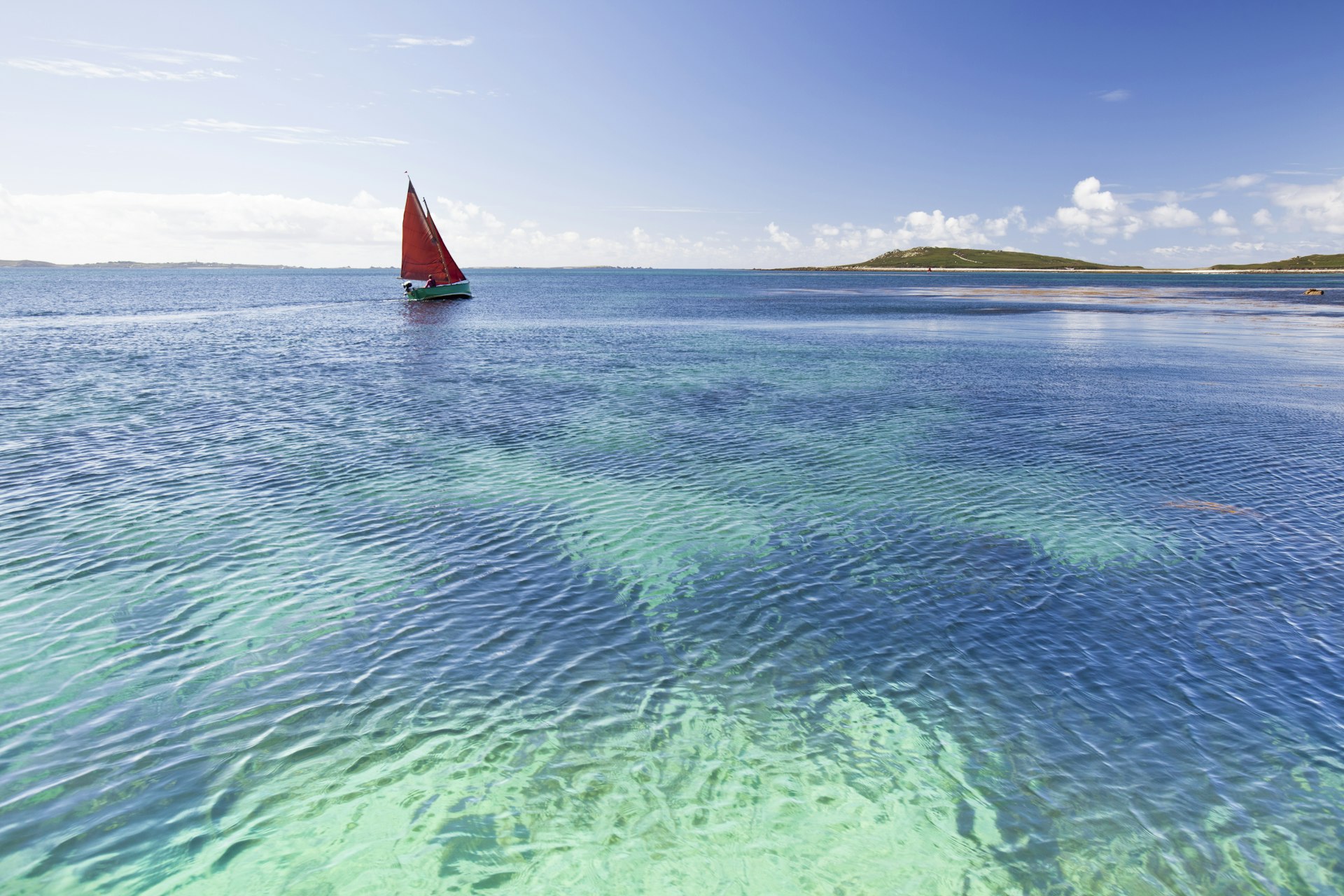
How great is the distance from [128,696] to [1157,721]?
1794 cm

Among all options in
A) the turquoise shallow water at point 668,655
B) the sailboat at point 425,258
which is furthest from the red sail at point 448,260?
the turquoise shallow water at point 668,655

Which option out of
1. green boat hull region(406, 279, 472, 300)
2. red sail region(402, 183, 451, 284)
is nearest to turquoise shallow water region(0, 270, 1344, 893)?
red sail region(402, 183, 451, 284)

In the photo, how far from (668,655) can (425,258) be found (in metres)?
116

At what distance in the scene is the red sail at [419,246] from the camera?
107875 millimetres

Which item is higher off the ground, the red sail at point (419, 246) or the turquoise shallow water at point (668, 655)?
the red sail at point (419, 246)

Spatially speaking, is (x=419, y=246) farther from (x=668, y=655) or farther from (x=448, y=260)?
(x=668, y=655)

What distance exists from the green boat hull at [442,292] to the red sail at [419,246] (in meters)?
1.30

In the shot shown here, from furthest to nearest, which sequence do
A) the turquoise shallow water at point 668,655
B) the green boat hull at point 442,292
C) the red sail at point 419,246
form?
the green boat hull at point 442,292 < the red sail at point 419,246 < the turquoise shallow water at point 668,655

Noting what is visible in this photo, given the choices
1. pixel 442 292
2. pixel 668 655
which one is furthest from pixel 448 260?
pixel 668 655

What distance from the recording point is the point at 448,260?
401ft

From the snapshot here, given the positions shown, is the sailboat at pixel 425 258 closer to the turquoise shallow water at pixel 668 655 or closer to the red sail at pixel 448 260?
the red sail at pixel 448 260

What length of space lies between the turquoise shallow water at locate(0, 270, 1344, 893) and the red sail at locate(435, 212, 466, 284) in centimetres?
8388

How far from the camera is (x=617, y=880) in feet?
30.2

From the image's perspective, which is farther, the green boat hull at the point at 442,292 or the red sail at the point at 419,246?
the green boat hull at the point at 442,292
